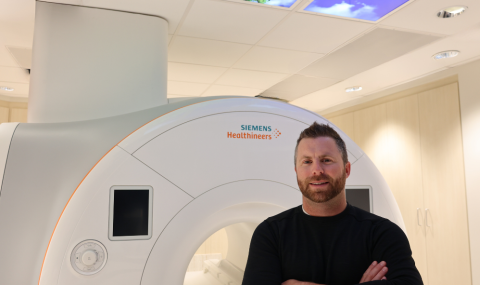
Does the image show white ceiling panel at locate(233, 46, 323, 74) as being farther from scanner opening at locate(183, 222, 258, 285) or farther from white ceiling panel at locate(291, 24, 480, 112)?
scanner opening at locate(183, 222, 258, 285)

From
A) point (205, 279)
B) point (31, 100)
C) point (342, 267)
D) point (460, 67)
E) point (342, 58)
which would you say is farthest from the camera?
point (460, 67)

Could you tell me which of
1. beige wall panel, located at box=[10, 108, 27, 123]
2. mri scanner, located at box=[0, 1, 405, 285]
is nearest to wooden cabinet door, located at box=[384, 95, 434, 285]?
mri scanner, located at box=[0, 1, 405, 285]

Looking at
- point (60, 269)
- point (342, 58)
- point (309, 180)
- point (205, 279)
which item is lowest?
point (205, 279)

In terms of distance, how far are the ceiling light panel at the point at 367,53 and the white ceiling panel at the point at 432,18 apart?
0.10 meters

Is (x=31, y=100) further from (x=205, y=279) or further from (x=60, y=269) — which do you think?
(x=205, y=279)

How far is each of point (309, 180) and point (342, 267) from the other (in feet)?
0.67

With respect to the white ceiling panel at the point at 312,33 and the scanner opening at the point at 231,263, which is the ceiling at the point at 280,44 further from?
the scanner opening at the point at 231,263

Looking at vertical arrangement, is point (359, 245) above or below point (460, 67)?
below

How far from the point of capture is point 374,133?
12.3 feet

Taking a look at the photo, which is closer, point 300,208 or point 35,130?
point 300,208

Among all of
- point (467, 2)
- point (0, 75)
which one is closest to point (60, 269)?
point (467, 2)

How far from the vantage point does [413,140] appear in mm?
3287

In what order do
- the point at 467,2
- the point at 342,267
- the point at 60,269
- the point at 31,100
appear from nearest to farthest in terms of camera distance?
the point at 342,267, the point at 60,269, the point at 31,100, the point at 467,2

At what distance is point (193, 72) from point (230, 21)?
35.1 inches
